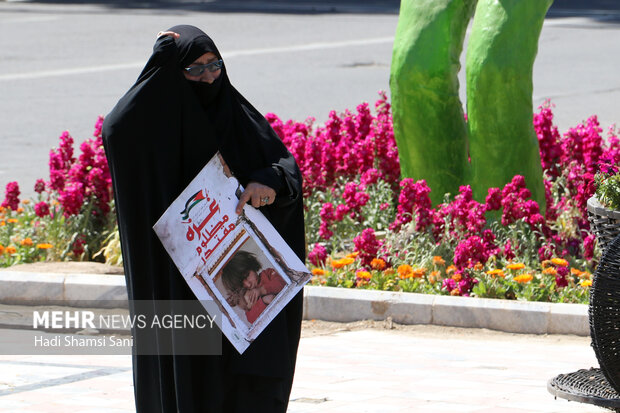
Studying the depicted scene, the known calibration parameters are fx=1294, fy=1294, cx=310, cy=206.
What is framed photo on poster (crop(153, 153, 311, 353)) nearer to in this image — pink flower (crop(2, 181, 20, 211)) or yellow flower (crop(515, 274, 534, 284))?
yellow flower (crop(515, 274, 534, 284))

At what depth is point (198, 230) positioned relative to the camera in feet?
14.0

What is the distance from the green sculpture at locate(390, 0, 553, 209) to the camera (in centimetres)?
784

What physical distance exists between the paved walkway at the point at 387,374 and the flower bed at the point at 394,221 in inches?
19.2

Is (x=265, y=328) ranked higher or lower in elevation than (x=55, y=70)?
lower

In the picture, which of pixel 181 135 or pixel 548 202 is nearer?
pixel 181 135

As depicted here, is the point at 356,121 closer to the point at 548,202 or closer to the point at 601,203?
the point at 548,202

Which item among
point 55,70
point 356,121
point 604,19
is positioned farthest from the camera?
point 604,19

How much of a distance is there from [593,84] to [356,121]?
25.4 ft

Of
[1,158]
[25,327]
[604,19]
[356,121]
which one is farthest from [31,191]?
[604,19]

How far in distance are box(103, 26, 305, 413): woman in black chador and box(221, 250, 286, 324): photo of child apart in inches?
4.2

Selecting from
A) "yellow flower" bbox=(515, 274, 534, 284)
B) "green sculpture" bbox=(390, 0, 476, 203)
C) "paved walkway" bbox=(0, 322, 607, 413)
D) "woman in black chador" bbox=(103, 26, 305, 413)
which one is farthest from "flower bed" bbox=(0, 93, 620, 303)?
"woman in black chador" bbox=(103, 26, 305, 413)

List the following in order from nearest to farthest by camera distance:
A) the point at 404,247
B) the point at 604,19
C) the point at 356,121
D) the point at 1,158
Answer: the point at 404,247 → the point at 356,121 → the point at 1,158 → the point at 604,19

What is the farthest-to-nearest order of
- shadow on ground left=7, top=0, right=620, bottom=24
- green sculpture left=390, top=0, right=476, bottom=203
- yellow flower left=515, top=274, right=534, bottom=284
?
shadow on ground left=7, top=0, right=620, bottom=24 → green sculpture left=390, top=0, right=476, bottom=203 → yellow flower left=515, top=274, right=534, bottom=284

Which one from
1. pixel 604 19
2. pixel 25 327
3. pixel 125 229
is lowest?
pixel 25 327
